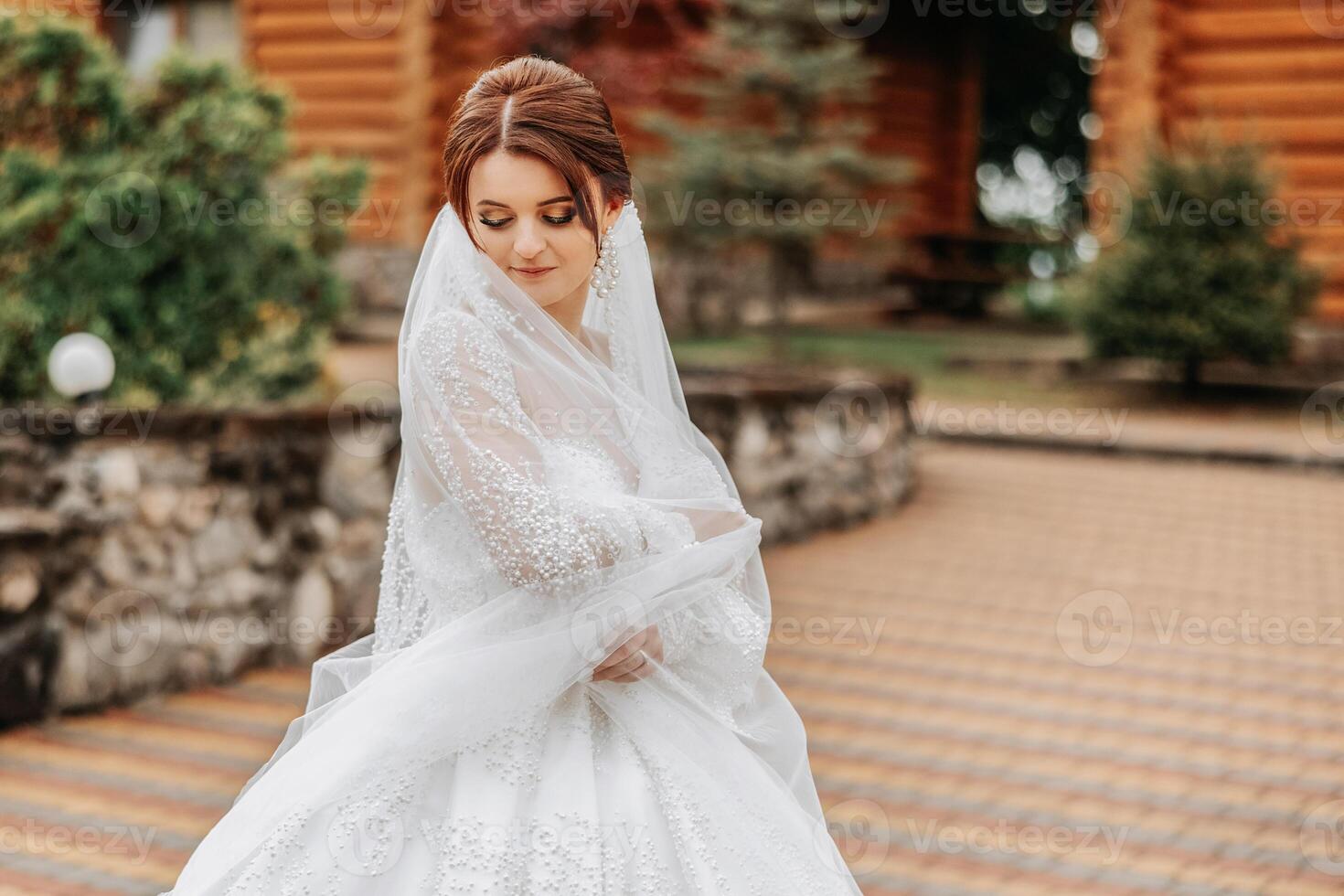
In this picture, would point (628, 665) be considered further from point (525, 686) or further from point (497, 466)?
point (497, 466)

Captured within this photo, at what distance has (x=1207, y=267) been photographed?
12.0 metres

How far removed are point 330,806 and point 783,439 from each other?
20.9ft

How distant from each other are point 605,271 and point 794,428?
6.12 metres

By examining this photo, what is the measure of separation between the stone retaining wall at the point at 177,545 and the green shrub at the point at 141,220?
1.80 metres

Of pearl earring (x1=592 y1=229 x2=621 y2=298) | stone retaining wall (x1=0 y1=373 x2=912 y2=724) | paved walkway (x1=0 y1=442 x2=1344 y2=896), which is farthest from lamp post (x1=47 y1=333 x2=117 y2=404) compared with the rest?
pearl earring (x1=592 y1=229 x2=621 y2=298)

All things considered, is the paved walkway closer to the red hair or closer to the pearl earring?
the pearl earring

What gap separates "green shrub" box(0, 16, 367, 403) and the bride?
521 centimetres

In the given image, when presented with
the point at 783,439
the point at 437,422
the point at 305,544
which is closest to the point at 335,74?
the point at 783,439

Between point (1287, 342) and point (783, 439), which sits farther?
point (1287, 342)

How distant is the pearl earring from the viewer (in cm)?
215

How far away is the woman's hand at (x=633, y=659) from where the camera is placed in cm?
198

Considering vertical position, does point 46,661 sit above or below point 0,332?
below

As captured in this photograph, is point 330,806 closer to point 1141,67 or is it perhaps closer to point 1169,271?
point 1169,271

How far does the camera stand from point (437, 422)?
76.4 inches
